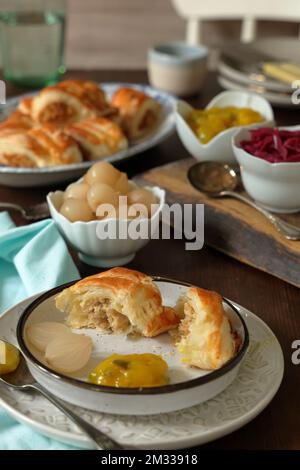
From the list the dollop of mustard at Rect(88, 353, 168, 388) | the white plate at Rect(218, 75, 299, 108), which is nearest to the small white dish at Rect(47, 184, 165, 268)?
the dollop of mustard at Rect(88, 353, 168, 388)

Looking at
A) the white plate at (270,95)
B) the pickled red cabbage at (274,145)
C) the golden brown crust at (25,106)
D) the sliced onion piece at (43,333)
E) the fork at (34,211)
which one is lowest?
the fork at (34,211)

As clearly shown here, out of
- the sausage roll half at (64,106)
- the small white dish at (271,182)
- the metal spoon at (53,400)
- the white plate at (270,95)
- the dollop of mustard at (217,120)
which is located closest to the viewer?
the metal spoon at (53,400)

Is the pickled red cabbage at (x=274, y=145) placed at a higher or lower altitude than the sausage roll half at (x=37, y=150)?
higher

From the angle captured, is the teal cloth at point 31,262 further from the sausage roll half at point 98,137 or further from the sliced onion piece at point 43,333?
the sausage roll half at point 98,137

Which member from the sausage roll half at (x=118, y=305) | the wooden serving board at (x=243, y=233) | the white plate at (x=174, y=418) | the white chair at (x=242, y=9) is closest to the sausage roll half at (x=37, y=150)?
the wooden serving board at (x=243, y=233)

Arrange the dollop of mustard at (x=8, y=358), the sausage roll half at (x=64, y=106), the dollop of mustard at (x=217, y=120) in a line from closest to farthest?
the dollop of mustard at (x=8, y=358) → the dollop of mustard at (x=217, y=120) → the sausage roll half at (x=64, y=106)

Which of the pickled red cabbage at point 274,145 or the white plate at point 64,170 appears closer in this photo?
the pickled red cabbage at point 274,145

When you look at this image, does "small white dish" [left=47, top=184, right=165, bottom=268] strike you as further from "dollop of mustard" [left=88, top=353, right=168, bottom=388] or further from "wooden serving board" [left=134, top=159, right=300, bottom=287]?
"dollop of mustard" [left=88, top=353, right=168, bottom=388]

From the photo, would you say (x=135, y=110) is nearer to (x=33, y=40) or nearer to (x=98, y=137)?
(x=98, y=137)
